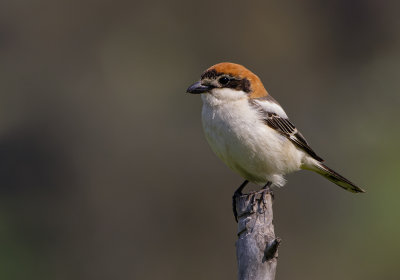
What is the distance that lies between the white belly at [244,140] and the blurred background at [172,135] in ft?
9.16

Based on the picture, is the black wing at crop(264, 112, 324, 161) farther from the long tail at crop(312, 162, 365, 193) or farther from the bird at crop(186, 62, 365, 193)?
the long tail at crop(312, 162, 365, 193)

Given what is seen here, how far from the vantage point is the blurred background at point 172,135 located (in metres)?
7.51

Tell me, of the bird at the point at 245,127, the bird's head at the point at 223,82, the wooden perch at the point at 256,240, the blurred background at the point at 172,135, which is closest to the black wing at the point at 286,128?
the bird at the point at 245,127

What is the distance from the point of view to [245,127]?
4.54 meters

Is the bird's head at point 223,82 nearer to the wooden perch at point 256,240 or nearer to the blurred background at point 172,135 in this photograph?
the wooden perch at point 256,240

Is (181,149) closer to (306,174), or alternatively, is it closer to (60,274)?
(306,174)

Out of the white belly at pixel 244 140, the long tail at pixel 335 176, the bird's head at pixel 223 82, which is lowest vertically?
the long tail at pixel 335 176

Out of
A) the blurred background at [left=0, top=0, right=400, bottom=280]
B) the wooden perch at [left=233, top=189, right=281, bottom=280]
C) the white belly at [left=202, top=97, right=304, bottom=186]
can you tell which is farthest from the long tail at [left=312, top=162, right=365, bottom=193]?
the blurred background at [left=0, top=0, right=400, bottom=280]

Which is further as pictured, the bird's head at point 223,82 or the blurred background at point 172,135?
the blurred background at point 172,135

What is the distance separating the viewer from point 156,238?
750cm

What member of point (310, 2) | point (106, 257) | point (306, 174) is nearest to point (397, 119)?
point (306, 174)

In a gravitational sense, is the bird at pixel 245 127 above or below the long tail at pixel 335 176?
above

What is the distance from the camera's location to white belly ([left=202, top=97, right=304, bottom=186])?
4.51 metres

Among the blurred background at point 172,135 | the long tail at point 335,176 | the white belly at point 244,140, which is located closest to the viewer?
the white belly at point 244,140
